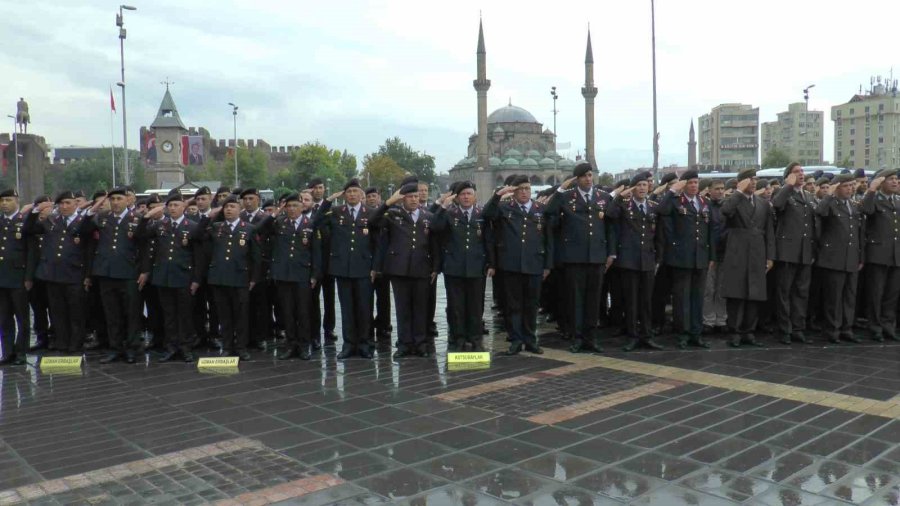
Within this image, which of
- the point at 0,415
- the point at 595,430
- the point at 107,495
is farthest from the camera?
the point at 0,415

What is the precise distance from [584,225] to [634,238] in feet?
1.98

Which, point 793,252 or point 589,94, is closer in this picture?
point 793,252

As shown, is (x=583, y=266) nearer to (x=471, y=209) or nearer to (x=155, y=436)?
(x=471, y=209)

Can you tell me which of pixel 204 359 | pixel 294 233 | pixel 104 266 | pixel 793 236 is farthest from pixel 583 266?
pixel 104 266

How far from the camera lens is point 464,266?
26.8ft

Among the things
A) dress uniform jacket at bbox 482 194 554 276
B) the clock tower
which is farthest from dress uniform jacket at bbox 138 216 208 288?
the clock tower

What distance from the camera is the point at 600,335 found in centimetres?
947

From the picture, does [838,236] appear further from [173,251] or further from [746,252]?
[173,251]

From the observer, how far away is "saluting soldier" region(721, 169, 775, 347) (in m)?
8.50

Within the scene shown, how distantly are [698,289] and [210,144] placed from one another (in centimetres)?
11178

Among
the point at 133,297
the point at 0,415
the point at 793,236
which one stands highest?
the point at 793,236

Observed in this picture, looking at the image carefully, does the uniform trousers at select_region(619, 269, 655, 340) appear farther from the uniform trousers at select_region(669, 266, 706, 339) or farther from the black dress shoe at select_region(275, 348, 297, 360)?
the black dress shoe at select_region(275, 348, 297, 360)

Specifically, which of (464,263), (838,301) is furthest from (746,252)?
(464,263)

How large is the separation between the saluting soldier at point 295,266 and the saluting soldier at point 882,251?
6.56 m
